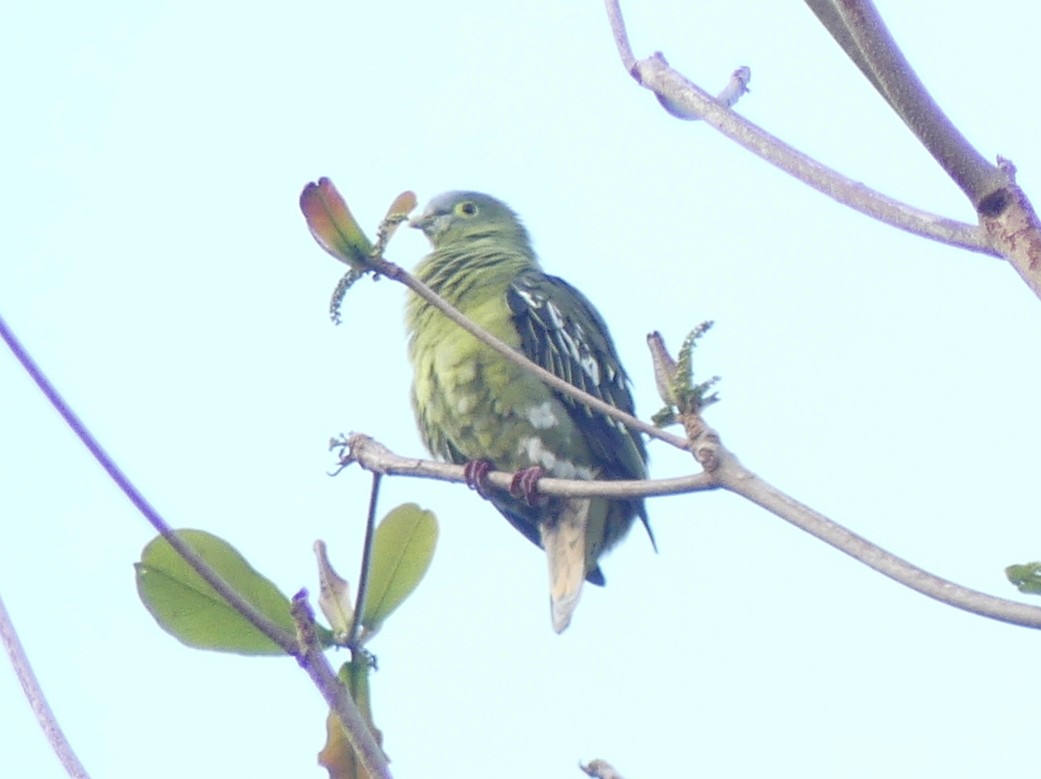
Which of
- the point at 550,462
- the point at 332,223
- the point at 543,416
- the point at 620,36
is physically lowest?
the point at 332,223

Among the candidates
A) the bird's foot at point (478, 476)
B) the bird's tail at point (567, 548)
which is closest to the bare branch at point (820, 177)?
the bird's foot at point (478, 476)

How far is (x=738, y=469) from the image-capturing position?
6.00 ft

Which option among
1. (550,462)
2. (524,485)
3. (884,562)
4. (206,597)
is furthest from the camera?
(550,462)

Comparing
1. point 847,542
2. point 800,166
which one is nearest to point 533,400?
point 800,166

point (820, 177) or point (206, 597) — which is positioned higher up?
point (820, 177)

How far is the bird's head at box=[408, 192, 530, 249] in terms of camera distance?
7270 mm

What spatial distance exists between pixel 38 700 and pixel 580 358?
14.2 feet

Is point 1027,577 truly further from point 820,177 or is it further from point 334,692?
point 334,692

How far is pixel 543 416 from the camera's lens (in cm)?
591

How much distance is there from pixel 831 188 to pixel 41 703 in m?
1.26

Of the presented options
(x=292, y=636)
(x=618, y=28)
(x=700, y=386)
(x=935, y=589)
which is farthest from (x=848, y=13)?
(x=292, y=636)

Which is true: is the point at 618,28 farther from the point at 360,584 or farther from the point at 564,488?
the point at 360,584

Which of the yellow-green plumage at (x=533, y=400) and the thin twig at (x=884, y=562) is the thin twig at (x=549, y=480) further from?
the yellow-green plumage at (x=533, y=400)

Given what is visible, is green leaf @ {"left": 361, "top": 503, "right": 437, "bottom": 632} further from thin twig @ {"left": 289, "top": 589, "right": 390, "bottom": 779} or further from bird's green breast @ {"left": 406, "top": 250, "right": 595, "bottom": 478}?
bird's green breast @ {"left": 406, "top": 250, "right": 595, "bottom": 478}
